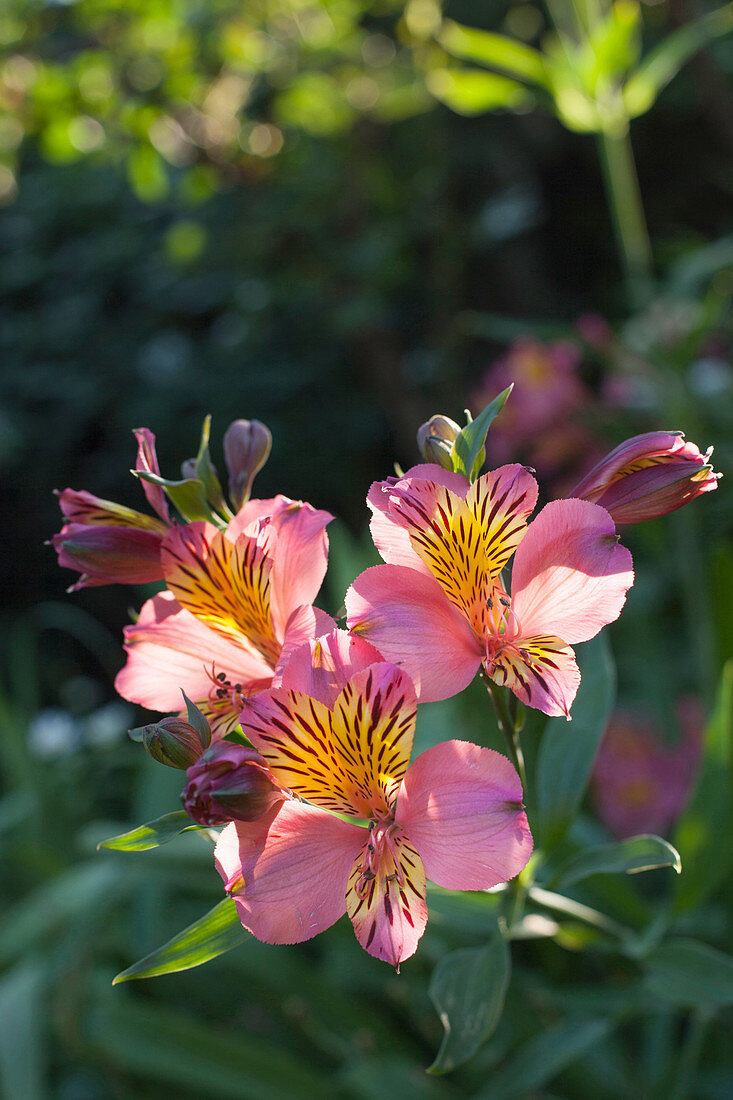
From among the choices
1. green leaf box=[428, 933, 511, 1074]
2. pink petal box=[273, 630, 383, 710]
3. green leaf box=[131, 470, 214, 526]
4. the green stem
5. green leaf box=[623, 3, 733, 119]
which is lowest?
green leaf box=[428, 933, 511, 1074]

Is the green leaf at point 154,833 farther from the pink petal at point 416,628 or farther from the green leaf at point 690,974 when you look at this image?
the green leaf at point 690,974

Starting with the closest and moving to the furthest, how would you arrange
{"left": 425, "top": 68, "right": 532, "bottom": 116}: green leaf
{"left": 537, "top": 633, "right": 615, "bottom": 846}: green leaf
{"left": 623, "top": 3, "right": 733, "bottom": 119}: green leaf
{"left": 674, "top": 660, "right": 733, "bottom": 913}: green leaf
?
1. {"left": 537, "top": 633, "right": 615, "bottom": 846}: green leaf
2. {"left": 674, "top": 660, "right": 733, "bottom": 913}: green leaf
3. {"left": 623, "top": 3, "right": 733, "bottom": 119}: green leaf
4. {"left": 425, "top": 68, "right": 532, "bottom": 116}: green leaf

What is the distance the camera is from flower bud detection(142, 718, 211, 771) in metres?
0.40

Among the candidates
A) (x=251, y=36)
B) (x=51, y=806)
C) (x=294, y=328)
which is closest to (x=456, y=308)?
(x=294, y=328)

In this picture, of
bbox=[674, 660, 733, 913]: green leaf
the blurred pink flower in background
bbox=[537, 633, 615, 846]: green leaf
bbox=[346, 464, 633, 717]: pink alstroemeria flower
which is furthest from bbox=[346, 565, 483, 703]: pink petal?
the blurred pink flower in background

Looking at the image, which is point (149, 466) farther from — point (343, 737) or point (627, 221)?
point (627, 221)

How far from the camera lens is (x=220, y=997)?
4.04 feet

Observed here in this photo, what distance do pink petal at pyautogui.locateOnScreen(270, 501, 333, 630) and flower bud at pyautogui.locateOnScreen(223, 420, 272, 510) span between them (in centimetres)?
11

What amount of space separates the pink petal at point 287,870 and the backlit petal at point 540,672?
105 millimetres

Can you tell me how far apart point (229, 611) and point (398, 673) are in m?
0.13

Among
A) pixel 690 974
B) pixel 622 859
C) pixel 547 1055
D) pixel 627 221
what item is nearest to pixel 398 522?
pixel 622 859

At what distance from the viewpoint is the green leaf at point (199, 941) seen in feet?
1.37

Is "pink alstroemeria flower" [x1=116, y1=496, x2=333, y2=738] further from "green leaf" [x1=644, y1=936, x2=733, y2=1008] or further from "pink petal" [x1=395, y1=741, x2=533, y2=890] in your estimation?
"green leaf" [x1=644, y1=936, x2=733, y2=1008]

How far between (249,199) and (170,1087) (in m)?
2.04
